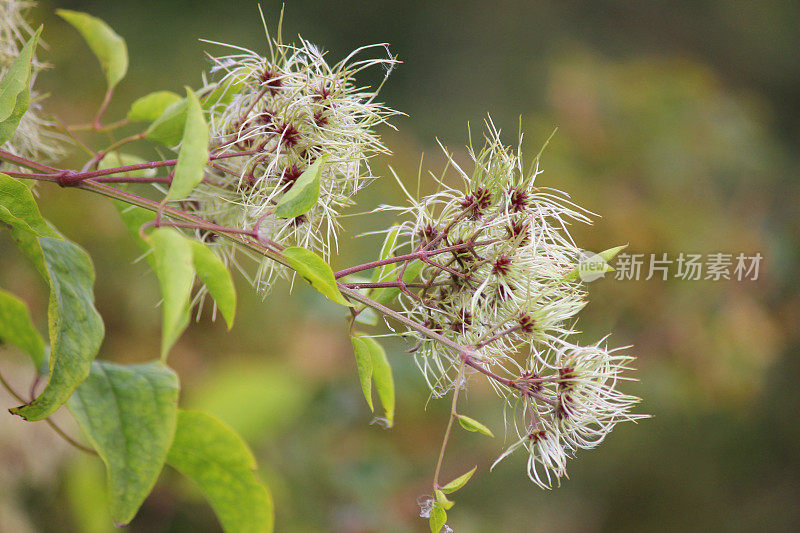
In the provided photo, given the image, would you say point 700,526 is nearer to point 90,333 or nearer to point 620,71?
point 620,71

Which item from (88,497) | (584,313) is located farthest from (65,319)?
(584,313)

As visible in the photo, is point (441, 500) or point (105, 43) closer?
point (441, 500)

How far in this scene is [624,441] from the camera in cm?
136

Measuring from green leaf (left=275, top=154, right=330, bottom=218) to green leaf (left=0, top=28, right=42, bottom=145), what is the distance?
102 mm

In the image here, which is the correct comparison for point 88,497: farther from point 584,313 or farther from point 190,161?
point 584,313

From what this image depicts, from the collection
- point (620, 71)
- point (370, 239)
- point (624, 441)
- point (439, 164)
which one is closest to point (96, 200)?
point (370, 239)

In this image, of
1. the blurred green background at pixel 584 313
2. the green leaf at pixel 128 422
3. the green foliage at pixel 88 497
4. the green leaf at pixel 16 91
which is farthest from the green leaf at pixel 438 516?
the green foliage at pixel 88 497

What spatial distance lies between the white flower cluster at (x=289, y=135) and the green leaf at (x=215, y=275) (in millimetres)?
51

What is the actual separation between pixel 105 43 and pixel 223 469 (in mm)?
250

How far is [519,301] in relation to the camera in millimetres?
265

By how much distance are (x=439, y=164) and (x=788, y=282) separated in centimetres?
76

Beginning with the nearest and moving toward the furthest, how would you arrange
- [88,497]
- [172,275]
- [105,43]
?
[172,275]
[105,43]
[88,497]

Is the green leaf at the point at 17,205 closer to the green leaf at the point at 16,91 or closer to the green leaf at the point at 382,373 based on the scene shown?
the green leaf at the point at 16,91

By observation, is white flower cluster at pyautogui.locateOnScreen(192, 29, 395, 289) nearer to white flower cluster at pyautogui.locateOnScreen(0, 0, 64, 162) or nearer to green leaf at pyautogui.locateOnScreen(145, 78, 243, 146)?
green leaf at pyautogui.locateOnScreen(145, 78, 243, 146)
